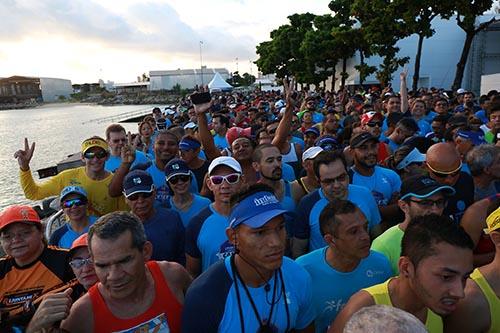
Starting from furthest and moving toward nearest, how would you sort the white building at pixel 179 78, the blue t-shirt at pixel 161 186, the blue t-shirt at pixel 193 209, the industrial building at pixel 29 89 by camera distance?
the industrial building at pixel 29 89, the white building at pixel 179 78, the blue t-shirt at pixel 161 186, the blue t-shirt at pixel 193 209

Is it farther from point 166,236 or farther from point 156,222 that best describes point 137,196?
point 166,236

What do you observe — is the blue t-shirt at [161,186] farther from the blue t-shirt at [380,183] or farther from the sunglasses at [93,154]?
the blue t-shirt at [380,183]

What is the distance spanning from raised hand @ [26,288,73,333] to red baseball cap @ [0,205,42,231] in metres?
1.31

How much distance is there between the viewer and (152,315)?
8.03ft

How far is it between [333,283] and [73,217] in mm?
2862

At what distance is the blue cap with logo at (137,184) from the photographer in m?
3.84

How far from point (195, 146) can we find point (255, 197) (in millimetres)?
3397

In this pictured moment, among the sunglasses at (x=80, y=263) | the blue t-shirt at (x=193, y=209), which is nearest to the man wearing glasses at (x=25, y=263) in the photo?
the sunglasses at (x=80, y=263)

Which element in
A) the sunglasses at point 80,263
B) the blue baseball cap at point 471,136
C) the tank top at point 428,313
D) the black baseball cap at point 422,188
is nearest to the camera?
the tank top at point 428,313

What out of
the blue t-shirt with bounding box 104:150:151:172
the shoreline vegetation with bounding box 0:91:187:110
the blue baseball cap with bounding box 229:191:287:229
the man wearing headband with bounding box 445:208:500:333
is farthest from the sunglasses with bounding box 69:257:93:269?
the shoreline vegetation with bounding box 0:91:187:110

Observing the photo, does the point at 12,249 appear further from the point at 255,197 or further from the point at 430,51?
the point at 430,51

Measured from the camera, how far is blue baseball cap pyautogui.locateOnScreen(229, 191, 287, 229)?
2.29 meters

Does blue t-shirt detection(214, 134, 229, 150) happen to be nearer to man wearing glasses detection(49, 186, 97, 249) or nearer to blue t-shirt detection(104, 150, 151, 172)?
blue t-shirt detection(104, 150, 151, 172)

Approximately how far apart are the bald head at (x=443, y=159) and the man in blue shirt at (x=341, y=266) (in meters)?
1.58
